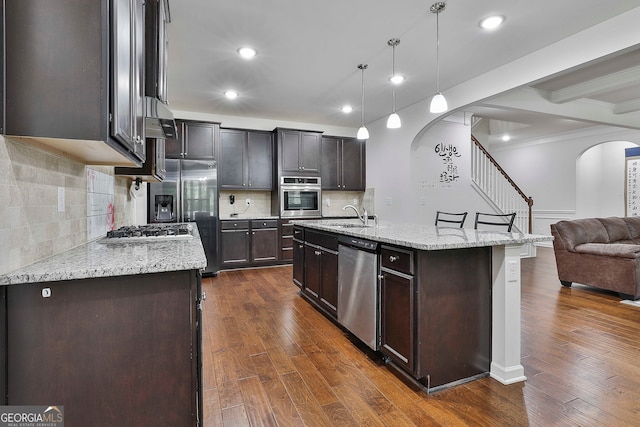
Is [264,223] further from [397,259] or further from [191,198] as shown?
[397,259]

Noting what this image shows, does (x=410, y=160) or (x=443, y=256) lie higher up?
(x=410, y=160)

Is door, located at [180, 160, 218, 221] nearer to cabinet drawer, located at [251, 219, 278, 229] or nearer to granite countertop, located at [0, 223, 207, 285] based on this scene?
cabinet drawer, located at [251, 219, 278, 229]

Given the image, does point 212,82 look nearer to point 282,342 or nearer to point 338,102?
point 338,102

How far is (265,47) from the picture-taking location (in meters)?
3.29

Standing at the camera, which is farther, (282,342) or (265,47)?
(265,47)

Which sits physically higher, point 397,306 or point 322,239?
point 322,239

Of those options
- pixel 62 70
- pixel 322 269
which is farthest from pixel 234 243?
pixel 62 70

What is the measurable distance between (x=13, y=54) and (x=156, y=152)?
1927 millimetres

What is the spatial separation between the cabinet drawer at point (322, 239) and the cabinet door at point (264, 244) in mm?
2003

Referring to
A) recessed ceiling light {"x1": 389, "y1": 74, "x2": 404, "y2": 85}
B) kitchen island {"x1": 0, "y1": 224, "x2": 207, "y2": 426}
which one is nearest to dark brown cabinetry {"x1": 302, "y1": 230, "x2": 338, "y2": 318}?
kitchen island {"x1": 0, "y1": 224, "x2": 207, "y2": 426}

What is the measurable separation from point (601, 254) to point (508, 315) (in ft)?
9.38

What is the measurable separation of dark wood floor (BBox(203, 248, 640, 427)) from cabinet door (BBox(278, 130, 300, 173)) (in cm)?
296

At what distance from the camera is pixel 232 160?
18.0ft

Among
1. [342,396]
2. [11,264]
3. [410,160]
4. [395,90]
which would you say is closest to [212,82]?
[395,90]
